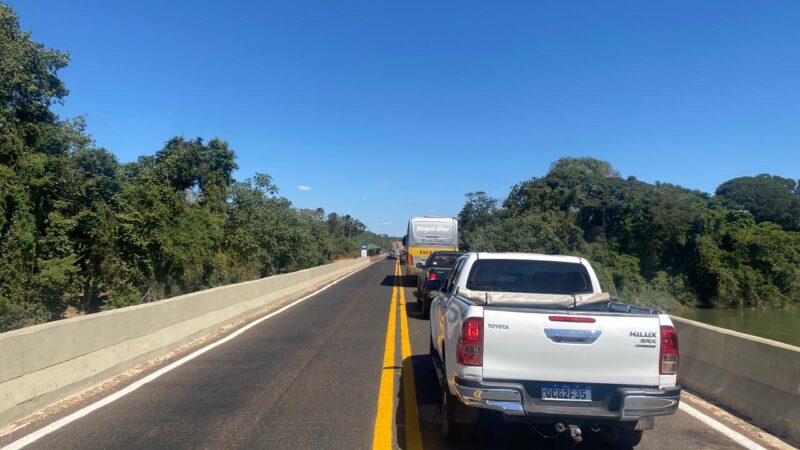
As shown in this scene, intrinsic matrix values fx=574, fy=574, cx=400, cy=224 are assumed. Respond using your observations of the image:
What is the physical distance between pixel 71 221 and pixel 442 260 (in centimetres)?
1772

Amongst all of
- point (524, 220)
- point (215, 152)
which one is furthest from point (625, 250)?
point (215, 152)

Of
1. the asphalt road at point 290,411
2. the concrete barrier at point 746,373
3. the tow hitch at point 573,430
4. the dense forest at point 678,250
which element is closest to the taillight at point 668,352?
the tow hitch at point 573,430

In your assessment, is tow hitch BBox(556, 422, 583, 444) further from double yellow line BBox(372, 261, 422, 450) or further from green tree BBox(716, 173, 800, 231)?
green tree BBox(716, 173, 800, 231)

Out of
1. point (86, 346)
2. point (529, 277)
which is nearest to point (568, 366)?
point (529, 277)

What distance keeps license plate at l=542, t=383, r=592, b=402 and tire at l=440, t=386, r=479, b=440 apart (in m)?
0.74

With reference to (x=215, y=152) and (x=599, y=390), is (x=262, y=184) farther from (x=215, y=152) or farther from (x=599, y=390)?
(x=599, y=390)

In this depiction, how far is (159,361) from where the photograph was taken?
30.8 feet

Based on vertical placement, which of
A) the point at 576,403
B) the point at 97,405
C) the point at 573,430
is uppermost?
the point at 576,403

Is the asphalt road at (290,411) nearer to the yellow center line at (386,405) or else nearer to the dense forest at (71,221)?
the yellow center line at (386,405)

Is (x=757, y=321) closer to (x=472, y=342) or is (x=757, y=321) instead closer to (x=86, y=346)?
(x=472, y=342)

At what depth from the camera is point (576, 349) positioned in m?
4.66

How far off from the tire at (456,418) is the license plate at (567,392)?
29.0 inches

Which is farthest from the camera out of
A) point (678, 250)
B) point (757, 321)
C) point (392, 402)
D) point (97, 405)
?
point (678, 250)

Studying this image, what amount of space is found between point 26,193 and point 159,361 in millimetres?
18546
